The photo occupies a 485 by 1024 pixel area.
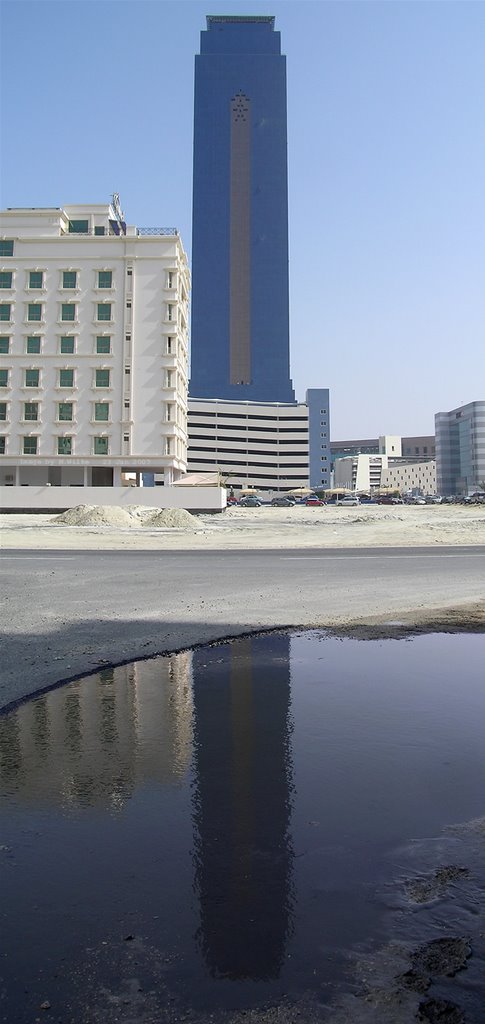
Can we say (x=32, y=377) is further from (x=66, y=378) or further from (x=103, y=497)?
(x=103, y=497)

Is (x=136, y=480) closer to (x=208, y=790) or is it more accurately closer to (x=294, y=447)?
(x=208, y=790)

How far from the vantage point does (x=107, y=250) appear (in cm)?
6719

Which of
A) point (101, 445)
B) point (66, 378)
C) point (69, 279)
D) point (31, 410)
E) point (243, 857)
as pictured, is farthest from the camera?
point (69, 279)

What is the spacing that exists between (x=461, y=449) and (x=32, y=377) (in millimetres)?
130653

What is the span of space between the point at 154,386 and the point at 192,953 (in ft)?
217

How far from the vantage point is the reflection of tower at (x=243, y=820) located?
2459 mm

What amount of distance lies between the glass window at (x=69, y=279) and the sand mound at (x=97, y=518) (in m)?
32.5

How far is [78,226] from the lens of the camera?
2820 inches

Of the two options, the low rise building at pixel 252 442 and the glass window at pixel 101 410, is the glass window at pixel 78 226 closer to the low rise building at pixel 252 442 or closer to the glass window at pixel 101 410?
the glass window at pixel 101 410

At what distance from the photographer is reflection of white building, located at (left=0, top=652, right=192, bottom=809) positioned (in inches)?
155

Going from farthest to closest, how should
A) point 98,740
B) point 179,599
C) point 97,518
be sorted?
point 97,518 < point 179,599 < point 98,740

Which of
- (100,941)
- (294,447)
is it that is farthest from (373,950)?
(294,447)

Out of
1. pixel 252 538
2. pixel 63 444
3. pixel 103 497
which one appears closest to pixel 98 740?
pixel 252 538

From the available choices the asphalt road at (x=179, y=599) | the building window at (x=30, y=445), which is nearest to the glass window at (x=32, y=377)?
the building window at (x=30, y=445)
